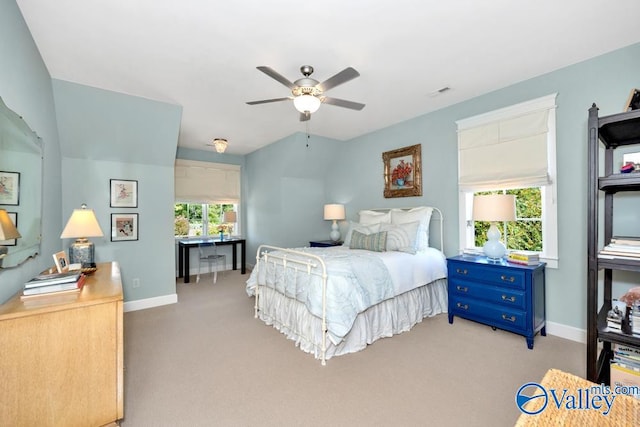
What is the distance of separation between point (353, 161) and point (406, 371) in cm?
378

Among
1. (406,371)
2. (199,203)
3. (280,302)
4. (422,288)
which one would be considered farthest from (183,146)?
(406,371)

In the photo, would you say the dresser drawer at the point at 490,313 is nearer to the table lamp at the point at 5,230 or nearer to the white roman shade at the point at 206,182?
the table lamp at the point at 5,230

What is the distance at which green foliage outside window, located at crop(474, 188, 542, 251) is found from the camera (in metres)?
3.16

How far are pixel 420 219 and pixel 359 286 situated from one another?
1.63m

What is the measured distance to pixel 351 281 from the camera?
8.63 feet

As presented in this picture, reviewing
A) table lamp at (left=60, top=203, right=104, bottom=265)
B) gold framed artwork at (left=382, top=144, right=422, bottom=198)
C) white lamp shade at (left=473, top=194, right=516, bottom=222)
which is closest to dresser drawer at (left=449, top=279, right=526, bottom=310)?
white lamp shade at (left=473, top=194, right=516, bottom=222)

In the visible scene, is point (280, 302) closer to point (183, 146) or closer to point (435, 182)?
point (435, 182)

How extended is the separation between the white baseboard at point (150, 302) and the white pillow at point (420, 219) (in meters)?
3.43

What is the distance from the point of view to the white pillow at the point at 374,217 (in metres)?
4.26

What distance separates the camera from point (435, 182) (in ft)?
13.2

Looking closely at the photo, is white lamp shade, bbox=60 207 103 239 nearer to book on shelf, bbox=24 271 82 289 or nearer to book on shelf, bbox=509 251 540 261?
book on shelf, bbox=24 271 82 289

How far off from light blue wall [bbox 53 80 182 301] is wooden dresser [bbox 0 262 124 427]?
2428mm

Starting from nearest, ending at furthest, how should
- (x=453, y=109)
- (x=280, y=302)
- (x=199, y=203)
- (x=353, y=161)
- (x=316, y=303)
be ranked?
(x=316, y=303) → (x=280, y=302) → (x=453, y=109) → (x=353, y=161) → (x=199, y=203)

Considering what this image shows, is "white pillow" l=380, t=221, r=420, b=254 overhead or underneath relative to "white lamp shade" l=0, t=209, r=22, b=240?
underneath
